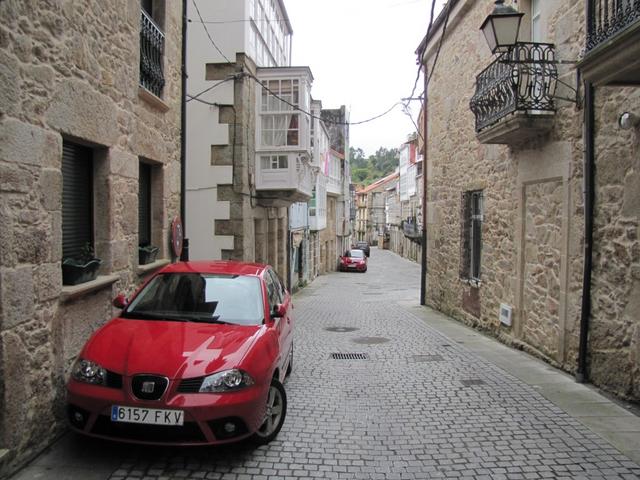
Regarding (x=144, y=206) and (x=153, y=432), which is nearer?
(x=153, y=432)

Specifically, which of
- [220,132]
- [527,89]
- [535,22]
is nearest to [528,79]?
[527,89]

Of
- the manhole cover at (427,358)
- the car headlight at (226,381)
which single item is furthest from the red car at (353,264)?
the car headlight at (226,381)

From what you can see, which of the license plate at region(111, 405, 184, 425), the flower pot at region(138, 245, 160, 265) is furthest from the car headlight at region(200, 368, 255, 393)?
the flower pot at region(138, 245, 160, 265)

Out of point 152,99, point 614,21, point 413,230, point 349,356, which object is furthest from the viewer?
point 413,230

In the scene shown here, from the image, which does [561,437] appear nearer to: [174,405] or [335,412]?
[335,412]

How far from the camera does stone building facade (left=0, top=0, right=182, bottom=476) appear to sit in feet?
12.9

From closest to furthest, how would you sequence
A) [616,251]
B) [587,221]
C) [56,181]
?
[56,181] < [616,251] < [587,221]

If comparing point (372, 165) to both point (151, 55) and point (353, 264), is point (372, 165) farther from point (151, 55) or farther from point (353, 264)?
point (151, 55)

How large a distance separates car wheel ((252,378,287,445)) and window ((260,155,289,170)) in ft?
32.4

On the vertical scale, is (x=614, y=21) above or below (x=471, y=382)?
above

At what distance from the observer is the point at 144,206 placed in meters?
7.91

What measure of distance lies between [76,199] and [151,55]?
3019mm

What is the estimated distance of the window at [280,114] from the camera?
45.9 ft

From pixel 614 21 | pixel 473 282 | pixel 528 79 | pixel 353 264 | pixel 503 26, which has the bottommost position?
pixel 353 264
